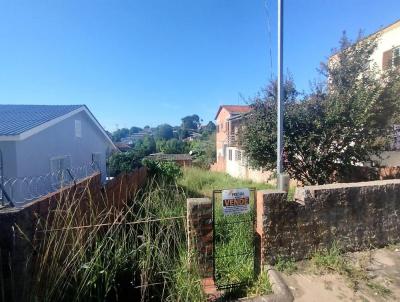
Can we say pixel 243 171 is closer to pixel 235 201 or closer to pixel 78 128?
pixel 78 128

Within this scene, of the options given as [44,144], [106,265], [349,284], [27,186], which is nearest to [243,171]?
[44,144]

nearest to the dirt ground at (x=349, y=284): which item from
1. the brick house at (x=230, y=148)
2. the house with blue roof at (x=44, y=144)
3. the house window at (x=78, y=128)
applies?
the house with blue roof at (x=44, y=144)

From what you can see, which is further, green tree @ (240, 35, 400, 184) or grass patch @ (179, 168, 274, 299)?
green tree @ (240, 35, 400, 184)

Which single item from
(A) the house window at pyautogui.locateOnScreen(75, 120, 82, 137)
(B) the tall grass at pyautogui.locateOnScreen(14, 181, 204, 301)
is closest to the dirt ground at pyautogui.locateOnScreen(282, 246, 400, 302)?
(B) the tall grass at pyautogui.locateOnScreen(14, 181, 204, 301)

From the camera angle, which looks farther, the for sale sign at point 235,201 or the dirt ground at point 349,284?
the for sale sign at point 235,201

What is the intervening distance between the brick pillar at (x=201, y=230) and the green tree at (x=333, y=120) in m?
6.20

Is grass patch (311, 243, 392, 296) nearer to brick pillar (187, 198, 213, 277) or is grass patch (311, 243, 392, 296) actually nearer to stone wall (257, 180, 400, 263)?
stone wall (257, 180, 400, 263)

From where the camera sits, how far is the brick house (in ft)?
67.2

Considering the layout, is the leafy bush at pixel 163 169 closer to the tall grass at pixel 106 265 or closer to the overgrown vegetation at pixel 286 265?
the overgrown vegetation at pixel 286 265

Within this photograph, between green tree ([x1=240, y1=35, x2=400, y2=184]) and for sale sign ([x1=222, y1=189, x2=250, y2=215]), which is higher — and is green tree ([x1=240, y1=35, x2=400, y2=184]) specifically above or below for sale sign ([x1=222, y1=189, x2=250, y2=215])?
above

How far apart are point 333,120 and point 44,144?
1106 centimetres

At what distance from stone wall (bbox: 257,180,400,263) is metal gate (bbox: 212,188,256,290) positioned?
0.26m

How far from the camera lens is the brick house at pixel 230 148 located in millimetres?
20469

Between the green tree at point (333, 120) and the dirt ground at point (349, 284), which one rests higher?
the green tree at point (333, 120)
